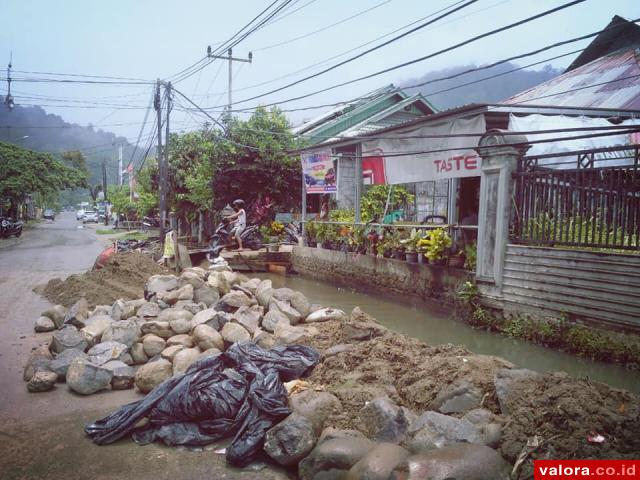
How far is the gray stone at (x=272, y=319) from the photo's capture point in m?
6.38

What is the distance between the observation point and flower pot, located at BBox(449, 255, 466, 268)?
8906 mm

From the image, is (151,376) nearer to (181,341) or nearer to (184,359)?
(184,359)

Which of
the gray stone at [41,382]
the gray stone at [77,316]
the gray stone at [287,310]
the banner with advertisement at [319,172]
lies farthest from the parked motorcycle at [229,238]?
the gray stone at [41,382]

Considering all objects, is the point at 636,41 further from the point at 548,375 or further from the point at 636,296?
the point at 548,375

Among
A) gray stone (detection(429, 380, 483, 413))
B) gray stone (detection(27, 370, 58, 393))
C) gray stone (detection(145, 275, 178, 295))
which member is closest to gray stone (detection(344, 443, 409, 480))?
gray stone (detection(429, 380, 483, 413))

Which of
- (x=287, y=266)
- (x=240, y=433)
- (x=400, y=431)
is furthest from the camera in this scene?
(x=287, y=266)

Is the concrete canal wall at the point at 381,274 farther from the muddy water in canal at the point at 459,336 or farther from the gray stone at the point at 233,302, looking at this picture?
the gray stone at the point at 233,302

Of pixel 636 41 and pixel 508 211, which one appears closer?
pixel 508 211

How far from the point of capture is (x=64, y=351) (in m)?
5.50

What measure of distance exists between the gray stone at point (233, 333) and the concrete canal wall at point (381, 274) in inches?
181

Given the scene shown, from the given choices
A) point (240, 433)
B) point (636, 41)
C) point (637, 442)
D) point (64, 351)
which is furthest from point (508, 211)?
point (636, 41)

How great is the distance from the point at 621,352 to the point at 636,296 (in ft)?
2.47

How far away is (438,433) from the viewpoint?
313 cm

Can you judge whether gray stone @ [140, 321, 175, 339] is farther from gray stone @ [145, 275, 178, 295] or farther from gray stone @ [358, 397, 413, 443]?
gray stone @ [358, 397, 413, 443]
